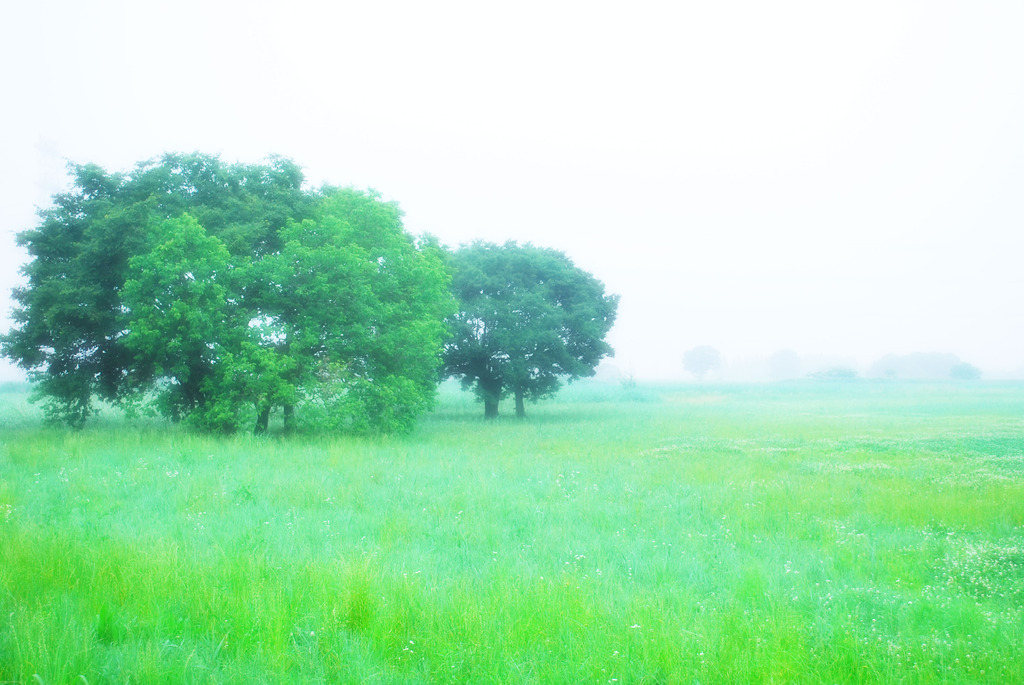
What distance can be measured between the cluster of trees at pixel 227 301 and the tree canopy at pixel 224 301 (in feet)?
0.19

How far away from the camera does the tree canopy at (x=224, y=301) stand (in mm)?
21891

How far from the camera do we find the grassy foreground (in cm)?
527

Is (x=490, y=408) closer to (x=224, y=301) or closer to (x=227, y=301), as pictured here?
(x=227, y=301)

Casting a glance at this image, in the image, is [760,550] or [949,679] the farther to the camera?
[760,550]

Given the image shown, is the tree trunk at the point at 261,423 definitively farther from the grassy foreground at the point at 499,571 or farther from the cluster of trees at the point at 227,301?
the grassy foreground at the point at 499,571

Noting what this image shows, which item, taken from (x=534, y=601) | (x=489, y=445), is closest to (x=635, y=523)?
(x=534, y=601)

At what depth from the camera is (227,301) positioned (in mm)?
23188

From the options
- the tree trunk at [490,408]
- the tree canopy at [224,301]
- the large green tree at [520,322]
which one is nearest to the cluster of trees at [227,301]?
the tree canopy at [224,301]

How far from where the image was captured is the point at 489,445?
2233 centimetres

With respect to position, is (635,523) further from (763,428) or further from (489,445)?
(763,428)

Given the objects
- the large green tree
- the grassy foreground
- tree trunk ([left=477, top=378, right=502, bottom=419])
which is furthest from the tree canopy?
tree trunk ([left=477, top=378, right=502, bottom=419])

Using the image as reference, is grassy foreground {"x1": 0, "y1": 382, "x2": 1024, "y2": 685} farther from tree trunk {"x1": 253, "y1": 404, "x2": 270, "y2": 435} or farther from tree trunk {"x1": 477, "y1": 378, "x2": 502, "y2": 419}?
tree trunk {"x1": 477, "y1": 378, "x2": 502, "y2": 419}

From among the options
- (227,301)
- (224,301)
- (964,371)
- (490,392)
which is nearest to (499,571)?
(224,301)

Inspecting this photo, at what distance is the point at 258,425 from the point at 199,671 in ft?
67.6
